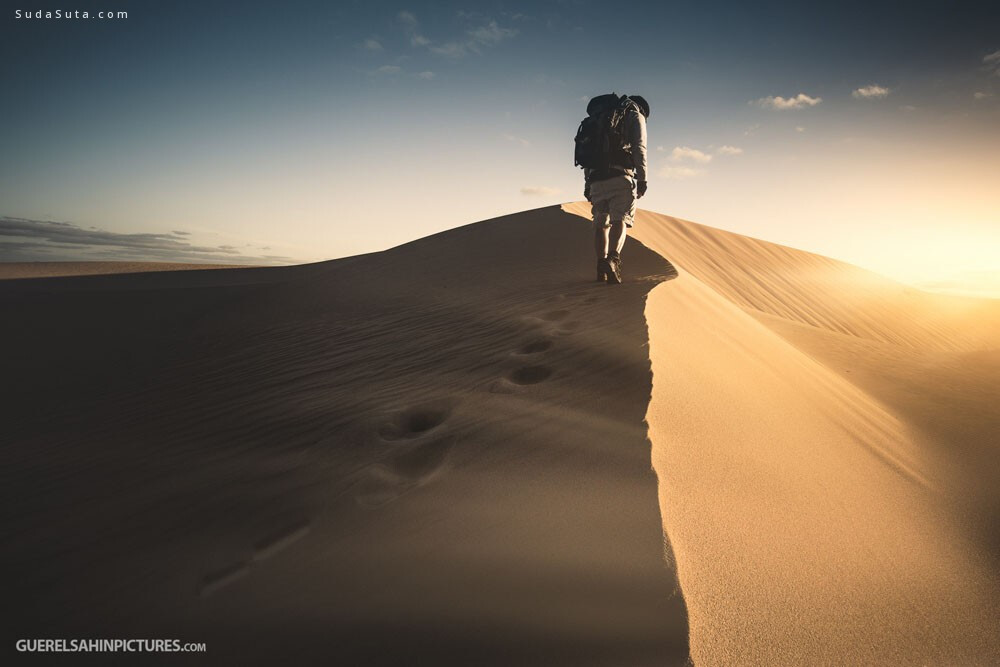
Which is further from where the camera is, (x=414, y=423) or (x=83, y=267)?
(x=83, y=267)

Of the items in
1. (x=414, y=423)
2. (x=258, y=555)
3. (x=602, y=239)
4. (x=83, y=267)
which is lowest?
(x=258, y=555)

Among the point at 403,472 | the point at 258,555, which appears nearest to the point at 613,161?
the point at 403,472

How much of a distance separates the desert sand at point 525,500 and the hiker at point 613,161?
1176 millimetres

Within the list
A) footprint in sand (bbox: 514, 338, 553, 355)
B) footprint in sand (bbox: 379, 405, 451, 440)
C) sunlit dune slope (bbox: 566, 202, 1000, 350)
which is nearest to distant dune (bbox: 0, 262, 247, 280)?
sunlit dune slope (bbox: 566, 202, 1000, 350)

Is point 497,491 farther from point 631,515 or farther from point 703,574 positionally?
point 703,574

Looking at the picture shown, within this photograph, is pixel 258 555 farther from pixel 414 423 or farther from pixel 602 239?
pixel 602 239

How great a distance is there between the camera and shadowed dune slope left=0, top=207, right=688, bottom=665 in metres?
1.23

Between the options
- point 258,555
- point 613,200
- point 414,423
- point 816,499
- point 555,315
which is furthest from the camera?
point 613,200

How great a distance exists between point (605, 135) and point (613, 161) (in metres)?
0.29

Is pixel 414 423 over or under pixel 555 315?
under

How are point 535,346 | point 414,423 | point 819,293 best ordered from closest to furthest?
point 414,423 < point 535,346 < point 819,293

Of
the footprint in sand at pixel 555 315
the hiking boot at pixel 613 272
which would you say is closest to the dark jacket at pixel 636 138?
the hiking boot at pixel 613 272

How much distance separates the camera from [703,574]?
1.33m

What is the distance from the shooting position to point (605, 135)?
16.2ft
